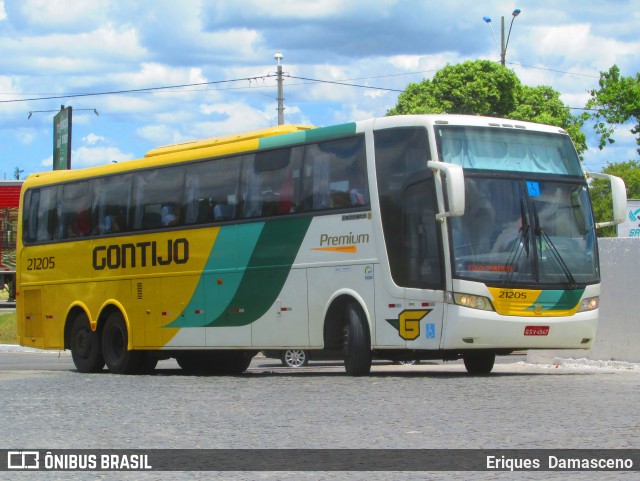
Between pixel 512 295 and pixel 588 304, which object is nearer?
pixel 512 295

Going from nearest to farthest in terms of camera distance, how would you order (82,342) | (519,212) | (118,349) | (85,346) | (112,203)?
(519,212)
(118,349)
(112,203)
(85,346)
(82,342)

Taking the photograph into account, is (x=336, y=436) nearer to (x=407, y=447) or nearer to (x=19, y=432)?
(x=407, y=447)

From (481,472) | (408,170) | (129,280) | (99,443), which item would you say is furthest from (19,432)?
(129,280)

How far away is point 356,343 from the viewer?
54.6ft

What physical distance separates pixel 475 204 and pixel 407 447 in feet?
23.6

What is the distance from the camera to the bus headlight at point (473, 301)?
614 inches

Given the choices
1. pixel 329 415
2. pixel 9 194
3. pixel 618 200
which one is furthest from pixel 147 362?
pixel 9 194

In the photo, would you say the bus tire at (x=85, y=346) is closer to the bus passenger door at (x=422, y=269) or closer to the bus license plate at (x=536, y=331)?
the bus passenger door at (x=422, y=269)

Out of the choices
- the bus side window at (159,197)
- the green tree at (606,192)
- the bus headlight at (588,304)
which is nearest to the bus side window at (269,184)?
the bus side window at (159,197)

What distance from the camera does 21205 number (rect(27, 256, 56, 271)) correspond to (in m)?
22.6

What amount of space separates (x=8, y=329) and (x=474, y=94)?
2663cm

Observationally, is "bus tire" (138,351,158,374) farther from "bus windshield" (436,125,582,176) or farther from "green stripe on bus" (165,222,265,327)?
"bus windshield" (436,125,582,176)

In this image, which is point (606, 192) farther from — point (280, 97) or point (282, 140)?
point (282, 140)

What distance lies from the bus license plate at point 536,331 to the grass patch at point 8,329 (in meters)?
23.6
